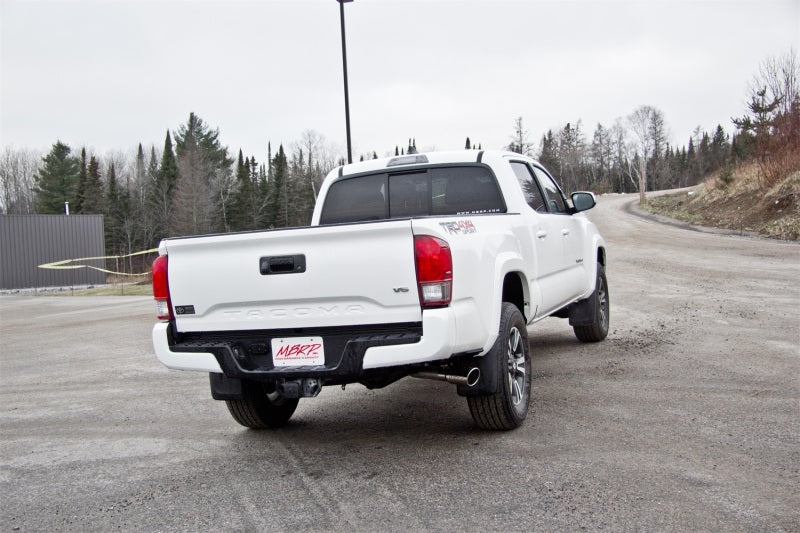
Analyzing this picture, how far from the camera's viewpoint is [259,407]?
16.6 feet

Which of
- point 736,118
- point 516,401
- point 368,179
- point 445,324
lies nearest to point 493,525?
point 445,324

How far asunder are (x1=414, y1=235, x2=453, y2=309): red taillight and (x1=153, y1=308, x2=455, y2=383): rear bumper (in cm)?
8

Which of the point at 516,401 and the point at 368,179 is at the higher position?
the point at 368,179

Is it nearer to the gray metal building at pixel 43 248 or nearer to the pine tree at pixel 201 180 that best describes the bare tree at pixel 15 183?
the pine tree at pixel 201 180

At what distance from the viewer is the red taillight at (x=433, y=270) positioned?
3.82 meters

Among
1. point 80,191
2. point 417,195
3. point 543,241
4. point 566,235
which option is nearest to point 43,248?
point 417,195

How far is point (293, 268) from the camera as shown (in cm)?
405

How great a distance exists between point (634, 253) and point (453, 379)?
16.8 metres

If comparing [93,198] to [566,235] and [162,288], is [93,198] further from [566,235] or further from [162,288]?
[162,288]

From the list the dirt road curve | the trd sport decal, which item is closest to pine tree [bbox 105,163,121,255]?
the dirt road curve

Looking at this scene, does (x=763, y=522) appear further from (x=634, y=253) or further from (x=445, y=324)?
(x=634, y=253)

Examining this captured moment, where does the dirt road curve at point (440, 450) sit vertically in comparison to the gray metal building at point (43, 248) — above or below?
below

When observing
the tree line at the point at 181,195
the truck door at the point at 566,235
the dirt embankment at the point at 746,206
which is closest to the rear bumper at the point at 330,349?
the truck door at the point at 566,235

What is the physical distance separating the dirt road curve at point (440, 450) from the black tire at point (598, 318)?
0.54ft
